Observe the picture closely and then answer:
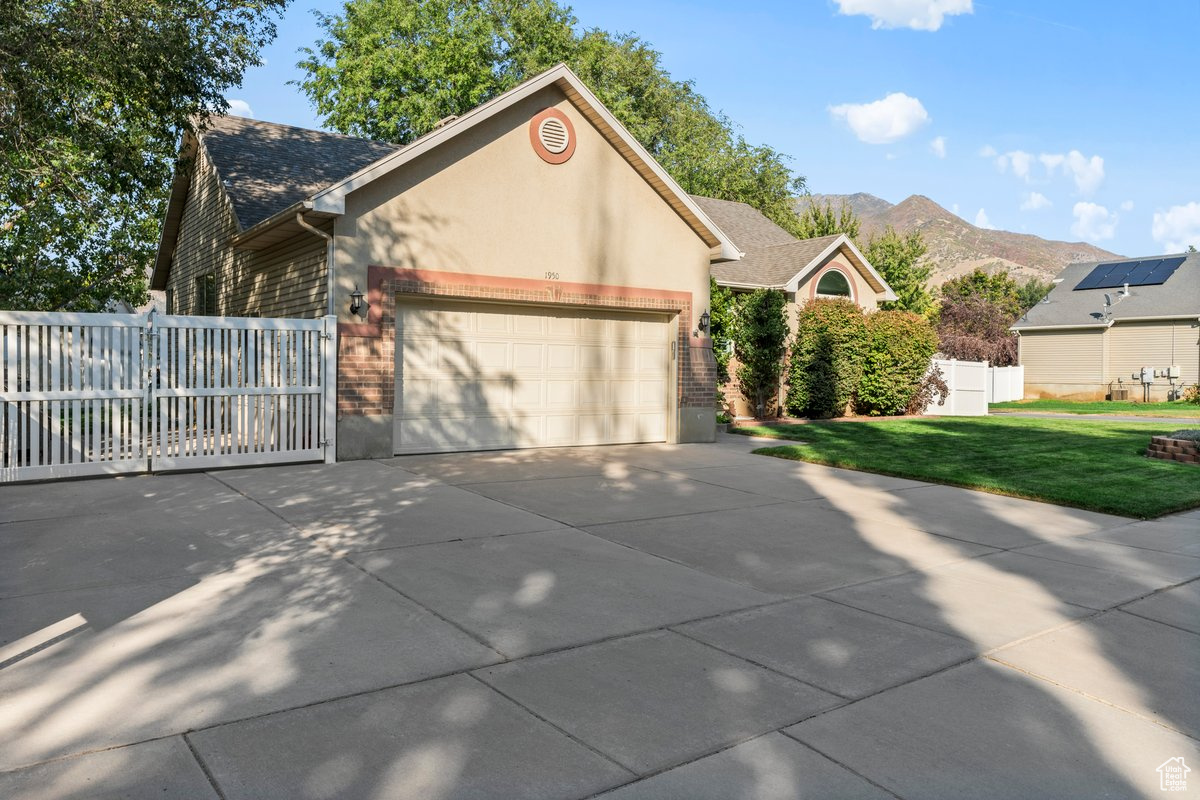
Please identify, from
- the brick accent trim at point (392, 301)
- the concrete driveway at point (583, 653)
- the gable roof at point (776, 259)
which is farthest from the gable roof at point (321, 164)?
the gable roof at point (776, 259)

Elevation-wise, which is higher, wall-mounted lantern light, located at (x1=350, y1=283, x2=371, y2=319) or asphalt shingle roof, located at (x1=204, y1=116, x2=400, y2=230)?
asphalt shingle roof, located at (x1=204, y1=116, x2=400, y2=230)

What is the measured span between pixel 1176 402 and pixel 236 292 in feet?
110

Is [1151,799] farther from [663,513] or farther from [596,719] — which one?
[663,513]

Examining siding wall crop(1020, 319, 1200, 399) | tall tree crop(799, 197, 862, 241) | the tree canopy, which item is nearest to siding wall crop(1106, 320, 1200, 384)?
siding wall crop(1020, 319, 1200, 399)

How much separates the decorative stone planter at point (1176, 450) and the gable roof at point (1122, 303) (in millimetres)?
24179

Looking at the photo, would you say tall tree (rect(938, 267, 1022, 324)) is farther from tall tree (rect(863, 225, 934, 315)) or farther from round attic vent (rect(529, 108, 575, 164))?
round attic vent (rect(529, 108, 575, 164))

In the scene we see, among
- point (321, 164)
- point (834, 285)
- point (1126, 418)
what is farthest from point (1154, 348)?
point (321, 164)

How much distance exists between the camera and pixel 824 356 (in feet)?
67.6

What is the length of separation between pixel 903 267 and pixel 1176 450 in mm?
25111

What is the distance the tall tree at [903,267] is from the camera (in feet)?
119

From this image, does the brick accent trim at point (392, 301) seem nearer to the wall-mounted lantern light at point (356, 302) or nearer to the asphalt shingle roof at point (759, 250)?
the wall-mounted lantern light at point (356, 302)

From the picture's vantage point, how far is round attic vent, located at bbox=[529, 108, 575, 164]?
12852mm

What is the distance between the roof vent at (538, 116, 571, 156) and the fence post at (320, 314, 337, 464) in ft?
14.3

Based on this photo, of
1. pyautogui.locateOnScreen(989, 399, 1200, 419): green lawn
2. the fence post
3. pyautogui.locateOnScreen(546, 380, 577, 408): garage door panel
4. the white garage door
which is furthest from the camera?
pyautogui.locateOnScreen(989, 399, 1200, 419): green lawn
